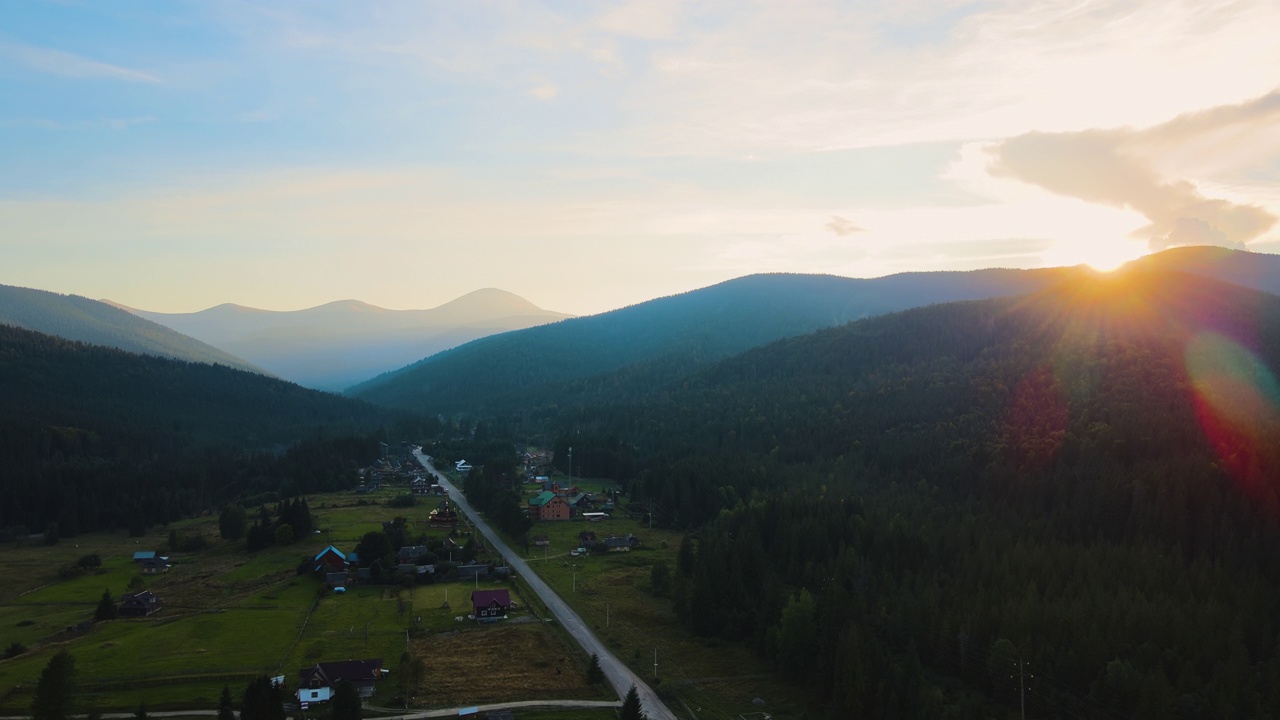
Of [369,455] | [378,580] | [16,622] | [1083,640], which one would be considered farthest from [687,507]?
[369,455]

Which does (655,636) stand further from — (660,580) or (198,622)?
(198,622)

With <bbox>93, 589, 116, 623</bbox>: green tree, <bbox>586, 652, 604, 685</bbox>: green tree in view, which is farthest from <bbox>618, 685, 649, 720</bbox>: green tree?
<bbox>93, 589, 116, 623</bbox>: green tree

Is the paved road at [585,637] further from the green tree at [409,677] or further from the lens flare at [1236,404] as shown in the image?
the lens flare at [1236,404]

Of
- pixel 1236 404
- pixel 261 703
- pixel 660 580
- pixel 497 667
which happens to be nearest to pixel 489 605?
pixel 497 667

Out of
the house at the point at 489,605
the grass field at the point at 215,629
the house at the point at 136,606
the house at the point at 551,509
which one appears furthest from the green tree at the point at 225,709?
the house at the point at 551,509

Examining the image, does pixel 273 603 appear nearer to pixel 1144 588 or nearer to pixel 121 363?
pixel 1144 588

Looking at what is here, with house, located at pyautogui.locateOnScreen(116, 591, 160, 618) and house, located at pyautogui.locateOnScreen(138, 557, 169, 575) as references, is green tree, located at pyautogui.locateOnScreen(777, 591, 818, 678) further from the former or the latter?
house, located at pyautogui.locateOnScreen(138, 557, 169, 575)
